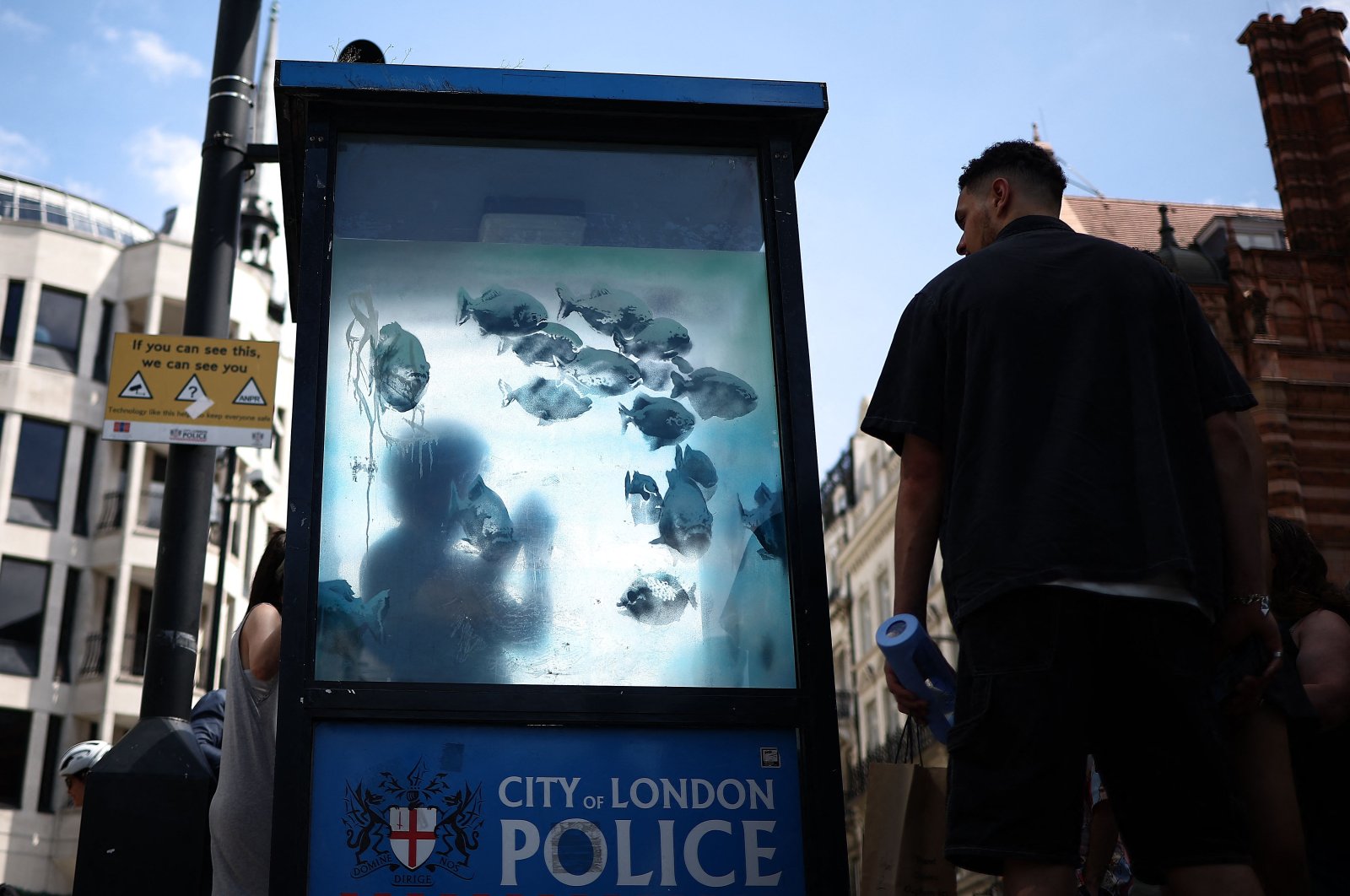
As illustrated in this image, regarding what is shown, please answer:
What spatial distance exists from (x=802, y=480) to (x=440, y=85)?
5.76ft

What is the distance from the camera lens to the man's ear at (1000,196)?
4012 mm

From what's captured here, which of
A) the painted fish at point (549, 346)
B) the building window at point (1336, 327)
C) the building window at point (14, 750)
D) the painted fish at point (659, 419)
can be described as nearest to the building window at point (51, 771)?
the building window at point (14, 750)

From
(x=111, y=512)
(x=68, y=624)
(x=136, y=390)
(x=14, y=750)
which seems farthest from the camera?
(x=111, y=512)

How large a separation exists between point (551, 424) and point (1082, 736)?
211 centimetres

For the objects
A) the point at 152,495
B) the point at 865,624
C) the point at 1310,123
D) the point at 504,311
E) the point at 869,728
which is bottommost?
the point at 504,311

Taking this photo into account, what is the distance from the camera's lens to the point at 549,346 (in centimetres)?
486

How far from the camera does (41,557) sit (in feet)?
131

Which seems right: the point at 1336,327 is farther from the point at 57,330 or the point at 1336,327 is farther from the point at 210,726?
the point at 57,330

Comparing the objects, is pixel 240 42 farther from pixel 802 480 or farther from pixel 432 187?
pixel 802 480

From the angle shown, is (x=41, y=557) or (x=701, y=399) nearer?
(x=701, y=399)

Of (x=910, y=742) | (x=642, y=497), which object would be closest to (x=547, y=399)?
(x=642, y=497)

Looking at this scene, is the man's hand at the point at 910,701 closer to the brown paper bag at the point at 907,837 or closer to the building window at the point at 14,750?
the brown paper bag at the point at 907,837

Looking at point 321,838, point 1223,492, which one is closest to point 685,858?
point 321,838

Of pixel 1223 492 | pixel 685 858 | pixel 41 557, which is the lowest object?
pixel 685 858
